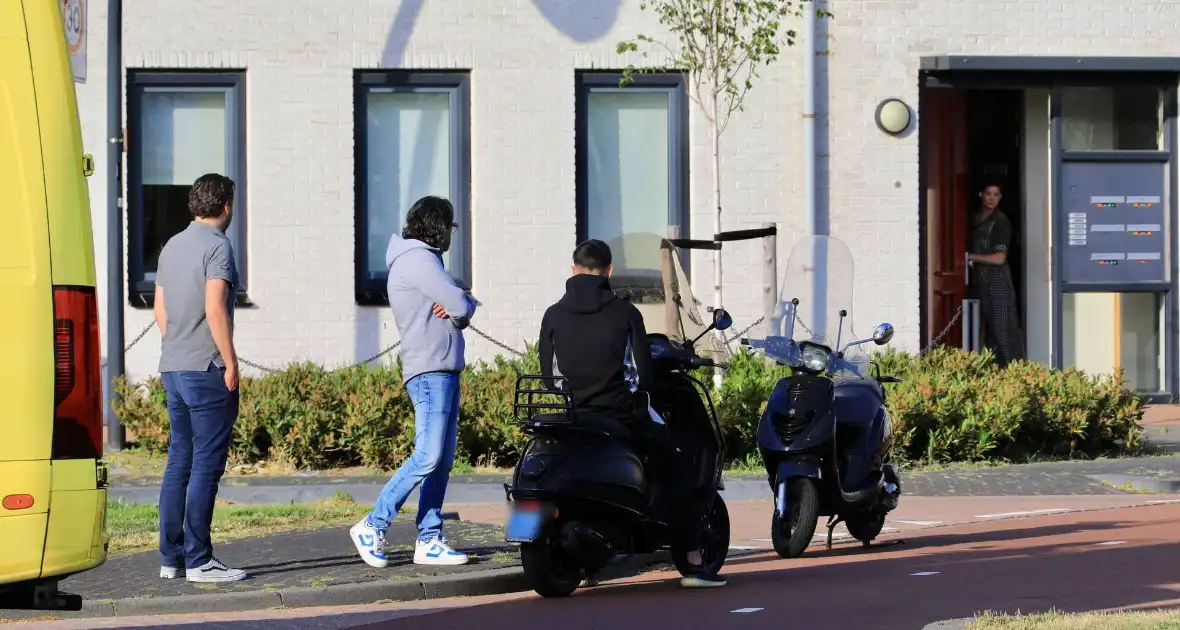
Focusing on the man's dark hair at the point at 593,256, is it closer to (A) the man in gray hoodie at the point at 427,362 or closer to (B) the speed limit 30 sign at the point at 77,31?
(A) the man in gray hoodie at the point at 427,362

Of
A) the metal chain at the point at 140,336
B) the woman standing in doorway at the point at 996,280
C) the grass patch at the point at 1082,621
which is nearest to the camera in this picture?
the grass patch at the point at 1082,621

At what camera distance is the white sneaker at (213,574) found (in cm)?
883

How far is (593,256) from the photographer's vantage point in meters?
9.04

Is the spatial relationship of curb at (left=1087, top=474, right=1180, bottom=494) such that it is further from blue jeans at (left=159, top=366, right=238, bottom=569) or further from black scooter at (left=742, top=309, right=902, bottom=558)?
blue jeans at (left=159, top=366, right=238, bottom=569)

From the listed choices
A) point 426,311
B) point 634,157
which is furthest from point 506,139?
point 426,311

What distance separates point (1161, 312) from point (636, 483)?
1186 cm

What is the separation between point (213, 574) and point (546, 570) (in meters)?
1.62

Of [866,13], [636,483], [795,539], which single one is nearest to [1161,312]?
[866,13]

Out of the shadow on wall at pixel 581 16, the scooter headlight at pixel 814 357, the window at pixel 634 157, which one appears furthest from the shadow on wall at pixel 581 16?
→ the scooter headlight at pixel 814 357

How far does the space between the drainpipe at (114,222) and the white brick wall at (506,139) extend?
63.5 inches

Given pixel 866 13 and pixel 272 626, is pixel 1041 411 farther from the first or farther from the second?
pixel 272 626

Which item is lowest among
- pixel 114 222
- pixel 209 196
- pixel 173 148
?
pixel 209 196

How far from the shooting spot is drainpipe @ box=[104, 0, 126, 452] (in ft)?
50.5

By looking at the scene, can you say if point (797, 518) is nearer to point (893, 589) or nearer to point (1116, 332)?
point (893, 589)
